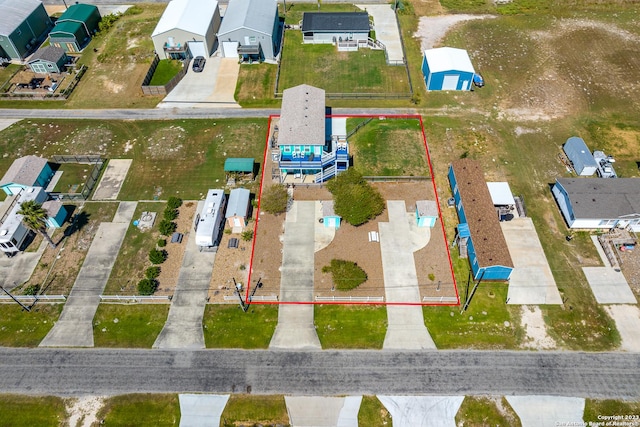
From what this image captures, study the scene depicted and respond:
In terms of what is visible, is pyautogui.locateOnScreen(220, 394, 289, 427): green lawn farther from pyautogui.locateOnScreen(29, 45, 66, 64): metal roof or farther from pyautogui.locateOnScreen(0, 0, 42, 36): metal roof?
pyautogui.locateOnScreen(0, 0, 42, 36): metal roof

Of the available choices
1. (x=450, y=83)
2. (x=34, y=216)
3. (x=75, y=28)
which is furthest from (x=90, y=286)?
(x=450, y=83)

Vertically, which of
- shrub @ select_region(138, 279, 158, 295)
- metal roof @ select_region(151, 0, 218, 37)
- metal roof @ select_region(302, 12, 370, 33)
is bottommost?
shrub @ select_region(138, 279, 158, 295)

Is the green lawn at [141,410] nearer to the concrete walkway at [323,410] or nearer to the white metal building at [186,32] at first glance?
the concrete walkway at [323,410]

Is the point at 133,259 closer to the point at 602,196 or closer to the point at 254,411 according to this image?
the point at 254,411

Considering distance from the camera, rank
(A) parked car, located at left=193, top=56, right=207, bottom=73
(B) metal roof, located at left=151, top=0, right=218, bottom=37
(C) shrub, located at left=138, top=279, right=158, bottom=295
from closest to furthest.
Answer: (C) shrub, located at left=138, top=279, right=158, bottom=295 → (A) parked car, located at left=193, top=56, right=207, bottom=73 → (B) metal roof, located at left=151, top=0, right=218, bottom=37

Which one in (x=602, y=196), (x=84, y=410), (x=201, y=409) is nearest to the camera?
(x=201, y=409)

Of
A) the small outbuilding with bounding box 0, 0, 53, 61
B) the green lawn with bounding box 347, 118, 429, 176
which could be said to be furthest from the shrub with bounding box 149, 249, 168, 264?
the small outbuilding with bounding box 0, 0, 53, 61

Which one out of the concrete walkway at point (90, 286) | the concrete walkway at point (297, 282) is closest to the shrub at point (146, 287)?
the concrete walkway at point (90, 286)
